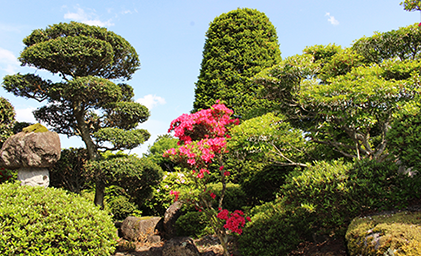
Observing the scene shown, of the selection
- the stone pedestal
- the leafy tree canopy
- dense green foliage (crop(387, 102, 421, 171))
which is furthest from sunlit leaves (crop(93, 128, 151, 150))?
dense green foliage (crop(387, 102, 421, 171))

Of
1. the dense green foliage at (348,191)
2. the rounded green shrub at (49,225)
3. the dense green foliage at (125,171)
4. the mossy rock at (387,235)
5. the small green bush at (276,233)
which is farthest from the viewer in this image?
the dense green foliage at (125,171)

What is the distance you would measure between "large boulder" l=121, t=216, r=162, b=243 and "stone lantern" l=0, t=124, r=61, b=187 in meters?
2.92

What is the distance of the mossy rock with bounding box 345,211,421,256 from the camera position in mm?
2812

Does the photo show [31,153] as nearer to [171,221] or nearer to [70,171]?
[70,171]

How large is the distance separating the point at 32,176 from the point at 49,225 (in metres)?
4.00

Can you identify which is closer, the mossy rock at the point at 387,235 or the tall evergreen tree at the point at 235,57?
the mossy rock at the point at 387,235

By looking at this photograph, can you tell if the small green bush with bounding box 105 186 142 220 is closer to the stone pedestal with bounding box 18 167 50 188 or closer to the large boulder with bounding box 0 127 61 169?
the stone pedestal with bounding box 18 167 50 188

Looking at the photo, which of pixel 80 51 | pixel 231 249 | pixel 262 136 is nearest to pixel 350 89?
pixel 262 136

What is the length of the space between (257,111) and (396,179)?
379cm

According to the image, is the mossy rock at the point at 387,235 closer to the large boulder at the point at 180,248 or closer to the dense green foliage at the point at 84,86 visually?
the large boulder at the point at 180,248

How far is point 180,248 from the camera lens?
632cm

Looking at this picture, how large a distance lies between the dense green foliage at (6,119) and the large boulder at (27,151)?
5.31 feet

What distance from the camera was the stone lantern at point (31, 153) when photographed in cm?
747

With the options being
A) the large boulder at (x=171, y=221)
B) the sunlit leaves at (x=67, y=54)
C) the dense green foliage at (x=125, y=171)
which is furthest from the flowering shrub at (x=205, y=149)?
the sunlit leaves at (x=67, y=54)
